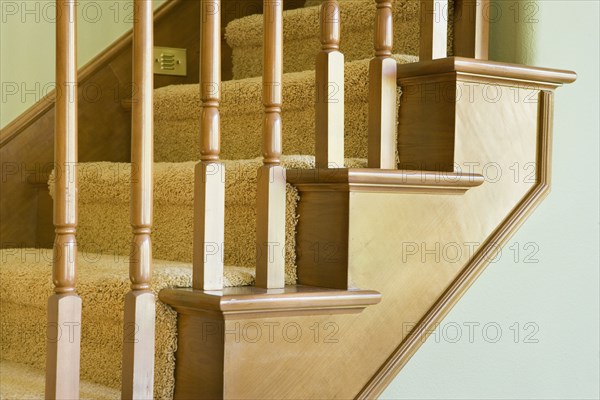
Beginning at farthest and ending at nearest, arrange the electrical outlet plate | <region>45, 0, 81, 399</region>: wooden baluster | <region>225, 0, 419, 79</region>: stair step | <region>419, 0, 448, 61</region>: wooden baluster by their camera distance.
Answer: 1. the electrical outlet plate
2. <region>225, 0, 419, 79</region>: stair step
3. <region>419, 0, 448, 61</region>: wooden baluster
4. <region>45, 0, 81, 399</region>: wooden baluster

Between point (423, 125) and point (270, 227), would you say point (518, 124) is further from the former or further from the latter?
point (270, 227)

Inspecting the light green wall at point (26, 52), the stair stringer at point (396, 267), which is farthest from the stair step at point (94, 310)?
the light green wall at point (26, 52)

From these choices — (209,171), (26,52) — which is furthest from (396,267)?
(26,52)

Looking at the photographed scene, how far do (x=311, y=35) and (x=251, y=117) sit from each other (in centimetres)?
38

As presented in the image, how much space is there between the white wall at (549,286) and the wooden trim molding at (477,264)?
53 millimetres

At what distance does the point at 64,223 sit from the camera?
3.86 feet

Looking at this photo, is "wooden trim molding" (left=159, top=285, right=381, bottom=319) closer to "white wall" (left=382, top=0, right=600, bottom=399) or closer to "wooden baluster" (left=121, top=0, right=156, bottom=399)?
"wooden baluster" (left=121, top=0, right=156, bottom=399)

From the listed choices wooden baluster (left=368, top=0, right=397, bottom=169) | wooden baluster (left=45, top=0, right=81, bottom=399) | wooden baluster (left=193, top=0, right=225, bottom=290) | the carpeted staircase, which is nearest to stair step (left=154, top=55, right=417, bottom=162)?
the carpeted staircase

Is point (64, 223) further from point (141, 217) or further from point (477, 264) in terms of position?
point (477, 264)

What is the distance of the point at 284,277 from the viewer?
1.36 m

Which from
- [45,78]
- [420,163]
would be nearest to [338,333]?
[420,163]

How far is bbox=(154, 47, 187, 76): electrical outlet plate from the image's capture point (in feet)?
8.04

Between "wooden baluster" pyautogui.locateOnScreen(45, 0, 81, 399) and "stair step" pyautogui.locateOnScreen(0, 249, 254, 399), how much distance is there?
146 millimetres

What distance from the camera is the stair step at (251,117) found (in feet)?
5.37
